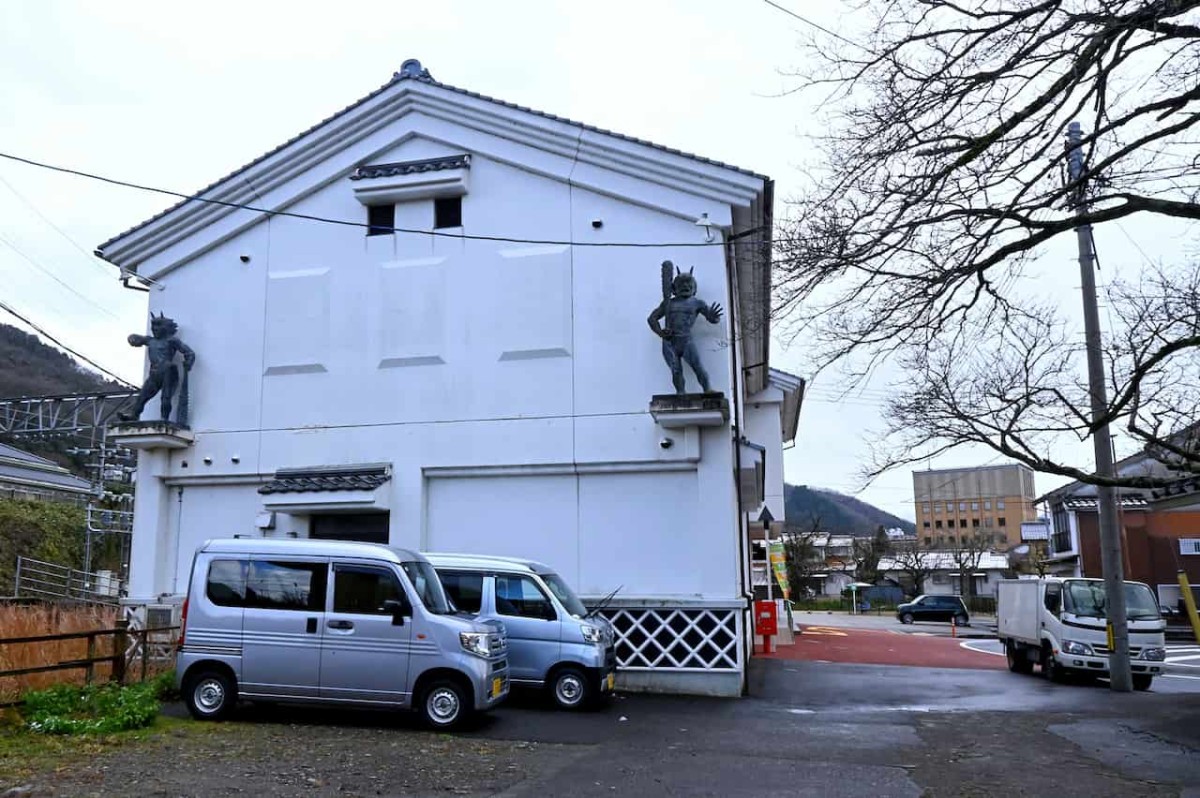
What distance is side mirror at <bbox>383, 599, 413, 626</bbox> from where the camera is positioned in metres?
10.5

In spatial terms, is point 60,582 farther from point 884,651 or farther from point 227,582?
point 884,651

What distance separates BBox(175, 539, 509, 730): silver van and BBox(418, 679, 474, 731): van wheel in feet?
0.04

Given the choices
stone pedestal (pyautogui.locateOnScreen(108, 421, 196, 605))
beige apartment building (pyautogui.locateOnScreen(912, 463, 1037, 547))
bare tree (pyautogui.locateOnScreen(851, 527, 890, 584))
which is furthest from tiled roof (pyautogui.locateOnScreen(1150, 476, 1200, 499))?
beige apartment building (pyautogui.locateOnScreen(912, 463, 1037, 547))

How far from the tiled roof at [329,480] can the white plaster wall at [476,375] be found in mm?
258

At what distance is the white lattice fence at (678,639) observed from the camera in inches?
541

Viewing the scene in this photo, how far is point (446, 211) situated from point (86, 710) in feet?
31.2

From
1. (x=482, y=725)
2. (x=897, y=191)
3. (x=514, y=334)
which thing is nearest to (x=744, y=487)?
(x=514, y=334)

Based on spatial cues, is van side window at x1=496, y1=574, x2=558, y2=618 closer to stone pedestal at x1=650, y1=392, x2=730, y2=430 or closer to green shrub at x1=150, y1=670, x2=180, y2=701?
stone pedestal at x1=650, y1=392, x2=730, y2=430

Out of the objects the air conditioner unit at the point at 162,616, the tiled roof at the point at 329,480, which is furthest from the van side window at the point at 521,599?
the air conditioner unit at the point at 162,616

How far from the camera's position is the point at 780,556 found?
1398 inches

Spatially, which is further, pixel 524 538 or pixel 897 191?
pixel 524 538

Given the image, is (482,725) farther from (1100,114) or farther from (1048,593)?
(1048,593)

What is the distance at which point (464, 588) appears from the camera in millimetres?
12570

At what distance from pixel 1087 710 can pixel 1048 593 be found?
19.4 ft
